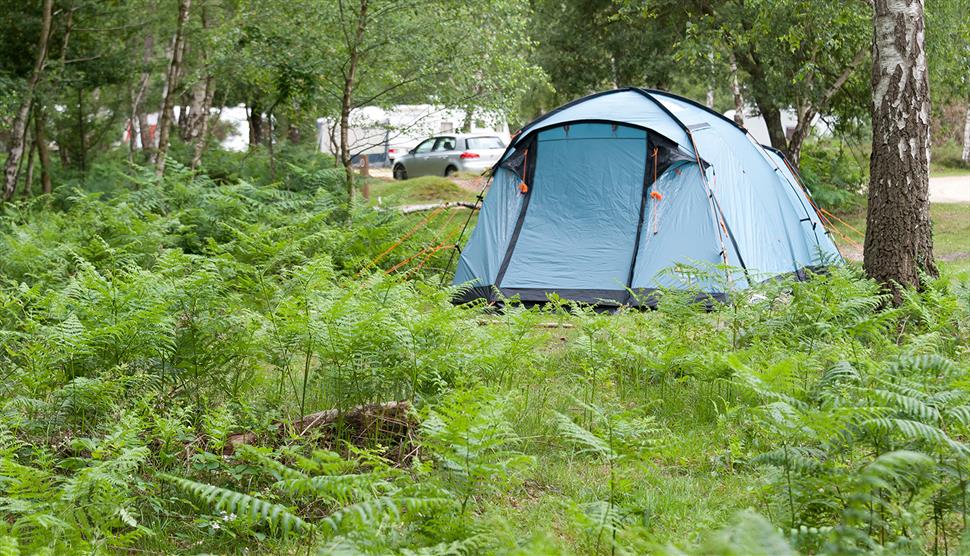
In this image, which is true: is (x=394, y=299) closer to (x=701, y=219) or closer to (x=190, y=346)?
(x=190, y=346)

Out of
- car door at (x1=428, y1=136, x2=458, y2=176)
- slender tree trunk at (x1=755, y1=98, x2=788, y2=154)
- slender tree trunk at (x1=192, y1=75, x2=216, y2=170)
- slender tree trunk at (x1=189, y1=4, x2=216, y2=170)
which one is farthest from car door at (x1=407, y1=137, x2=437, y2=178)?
slender tree trunk at (x1=755, y1=98, x2=788, y2=154)

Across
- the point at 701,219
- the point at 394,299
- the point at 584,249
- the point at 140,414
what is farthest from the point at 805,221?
the point at 140,414

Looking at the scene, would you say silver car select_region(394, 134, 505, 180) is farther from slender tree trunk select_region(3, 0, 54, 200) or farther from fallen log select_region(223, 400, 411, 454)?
Result: fallen log select_region(223, 400, 411, 454)

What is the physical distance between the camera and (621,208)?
9773mm

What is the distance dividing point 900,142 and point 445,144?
60.2ft

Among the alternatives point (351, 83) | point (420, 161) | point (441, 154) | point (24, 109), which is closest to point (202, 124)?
point (24, 109)

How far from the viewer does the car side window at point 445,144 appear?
2490cm

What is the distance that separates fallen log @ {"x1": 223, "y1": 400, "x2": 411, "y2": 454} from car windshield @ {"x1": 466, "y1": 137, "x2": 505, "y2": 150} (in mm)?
19686

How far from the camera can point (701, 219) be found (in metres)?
9.33

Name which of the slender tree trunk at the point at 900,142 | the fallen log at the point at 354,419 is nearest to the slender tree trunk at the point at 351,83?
the slender tree trunk at the point at 900,142

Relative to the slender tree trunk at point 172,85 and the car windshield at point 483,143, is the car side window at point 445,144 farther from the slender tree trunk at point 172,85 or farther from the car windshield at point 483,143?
the slender tree trunk at point 172,85

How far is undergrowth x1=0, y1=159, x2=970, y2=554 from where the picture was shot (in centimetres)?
352

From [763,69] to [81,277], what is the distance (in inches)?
530

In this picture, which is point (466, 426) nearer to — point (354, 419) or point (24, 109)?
point (354, 419)
